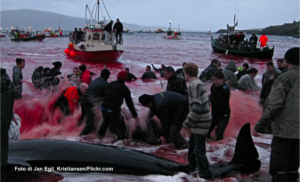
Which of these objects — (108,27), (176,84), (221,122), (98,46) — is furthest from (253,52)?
(221,122)

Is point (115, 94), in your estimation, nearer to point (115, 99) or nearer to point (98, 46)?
point (115, 99)

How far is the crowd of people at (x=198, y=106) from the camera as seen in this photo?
333 cm

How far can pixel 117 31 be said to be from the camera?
22.4 meters

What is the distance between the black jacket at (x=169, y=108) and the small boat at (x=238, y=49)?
26279 mm

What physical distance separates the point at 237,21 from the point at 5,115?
115ft

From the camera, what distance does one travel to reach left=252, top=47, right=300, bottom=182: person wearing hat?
3295 millimetres

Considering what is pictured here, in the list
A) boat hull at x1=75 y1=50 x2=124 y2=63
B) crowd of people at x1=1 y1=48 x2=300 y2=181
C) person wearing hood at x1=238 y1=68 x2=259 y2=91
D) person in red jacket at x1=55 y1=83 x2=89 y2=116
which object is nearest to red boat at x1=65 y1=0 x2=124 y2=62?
boat hull at x1=75 y1=50 x2=124 y2=63

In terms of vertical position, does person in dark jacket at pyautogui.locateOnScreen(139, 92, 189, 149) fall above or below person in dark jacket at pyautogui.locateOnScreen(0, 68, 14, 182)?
below

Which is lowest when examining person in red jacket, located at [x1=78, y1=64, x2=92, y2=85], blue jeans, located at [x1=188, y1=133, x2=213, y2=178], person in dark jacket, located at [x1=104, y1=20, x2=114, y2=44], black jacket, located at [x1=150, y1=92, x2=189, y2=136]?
blue jeans, located at [x1=188, y1=133, x2=213, y2=178]

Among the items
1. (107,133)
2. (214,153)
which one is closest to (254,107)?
(214,153)

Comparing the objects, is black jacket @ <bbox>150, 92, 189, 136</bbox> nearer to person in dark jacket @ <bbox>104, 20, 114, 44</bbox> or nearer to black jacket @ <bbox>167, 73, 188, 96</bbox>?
black jacket @ <bbox>167, 73, 188, 96</bbox>

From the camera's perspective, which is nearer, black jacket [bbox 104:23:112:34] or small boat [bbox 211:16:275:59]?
black jacket [bbox 104:23:112:34]

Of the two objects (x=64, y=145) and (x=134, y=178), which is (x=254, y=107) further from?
(x=64, y=145)

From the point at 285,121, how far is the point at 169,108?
2247 mm
